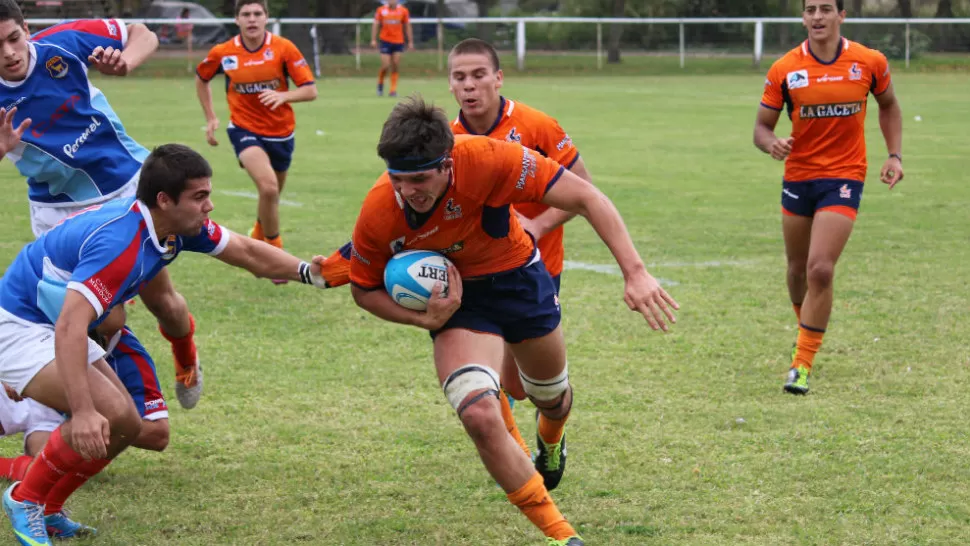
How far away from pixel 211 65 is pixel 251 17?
0.70m

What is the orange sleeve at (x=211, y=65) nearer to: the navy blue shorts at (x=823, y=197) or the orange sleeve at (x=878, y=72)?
the navy blue shorts at (x=823, y=197)

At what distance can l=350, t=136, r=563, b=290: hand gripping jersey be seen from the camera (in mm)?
4387

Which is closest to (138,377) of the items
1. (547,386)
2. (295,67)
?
(547,386)

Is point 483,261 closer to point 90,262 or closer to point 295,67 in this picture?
point 90,262

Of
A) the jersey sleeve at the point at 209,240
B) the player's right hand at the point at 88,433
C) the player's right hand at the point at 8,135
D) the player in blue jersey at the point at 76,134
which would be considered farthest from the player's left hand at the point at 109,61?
the player's right hand at the point at 88,433

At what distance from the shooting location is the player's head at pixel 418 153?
163 inches

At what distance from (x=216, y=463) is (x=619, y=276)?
190 inches

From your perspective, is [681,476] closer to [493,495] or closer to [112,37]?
[493,495]

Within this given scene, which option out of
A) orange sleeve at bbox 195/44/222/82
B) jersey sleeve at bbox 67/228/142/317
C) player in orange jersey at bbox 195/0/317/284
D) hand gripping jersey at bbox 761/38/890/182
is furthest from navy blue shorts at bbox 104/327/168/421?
orange sleeve at bbox 195/44/222/82

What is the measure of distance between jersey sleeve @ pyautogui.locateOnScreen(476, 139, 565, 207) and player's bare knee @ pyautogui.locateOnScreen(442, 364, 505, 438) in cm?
67

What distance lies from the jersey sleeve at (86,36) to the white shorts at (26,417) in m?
1.95

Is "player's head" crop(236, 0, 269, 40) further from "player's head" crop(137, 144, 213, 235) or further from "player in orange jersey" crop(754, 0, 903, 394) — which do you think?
"player's head" crop(137, 144, 213, 235)

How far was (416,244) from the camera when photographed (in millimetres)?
4543

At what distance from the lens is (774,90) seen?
709 centimetres
